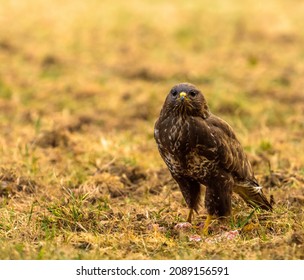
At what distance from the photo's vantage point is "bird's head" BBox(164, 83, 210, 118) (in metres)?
5.35

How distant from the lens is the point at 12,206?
235 inches

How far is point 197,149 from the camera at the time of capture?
538 cm

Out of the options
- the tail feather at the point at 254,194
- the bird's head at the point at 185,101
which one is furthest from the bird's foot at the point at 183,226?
the bird's head at the point at 185,101

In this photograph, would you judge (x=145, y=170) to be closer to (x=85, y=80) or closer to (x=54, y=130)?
(x=54, y=130)

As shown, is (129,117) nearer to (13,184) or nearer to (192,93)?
(13,184)

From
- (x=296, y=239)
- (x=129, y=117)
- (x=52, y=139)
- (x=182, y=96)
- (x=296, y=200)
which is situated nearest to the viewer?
(x=296, y=239)

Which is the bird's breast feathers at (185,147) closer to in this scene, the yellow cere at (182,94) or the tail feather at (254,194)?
the yellow cere at (182,94)

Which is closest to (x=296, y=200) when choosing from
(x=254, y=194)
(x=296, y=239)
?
(x=254, y=194)

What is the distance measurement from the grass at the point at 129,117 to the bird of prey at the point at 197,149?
234 mm

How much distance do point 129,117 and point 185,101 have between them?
13.7ft

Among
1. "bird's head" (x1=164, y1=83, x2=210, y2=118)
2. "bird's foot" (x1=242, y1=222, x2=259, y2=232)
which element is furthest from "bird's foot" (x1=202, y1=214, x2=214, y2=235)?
"bird's head" (x1=164, y1=83, x2=210, y2=118)

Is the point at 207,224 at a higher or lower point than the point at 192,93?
lower

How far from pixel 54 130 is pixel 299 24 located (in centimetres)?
826

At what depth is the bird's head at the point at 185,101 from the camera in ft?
17.6
